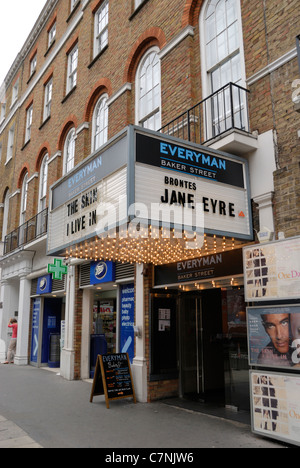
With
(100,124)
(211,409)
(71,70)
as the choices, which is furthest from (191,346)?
(71,70)

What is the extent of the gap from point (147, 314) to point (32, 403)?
2985 mm

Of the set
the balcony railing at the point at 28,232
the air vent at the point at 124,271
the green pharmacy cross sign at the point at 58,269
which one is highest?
the balcony railing at the point at 28,232

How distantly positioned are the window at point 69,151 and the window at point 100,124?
5.48 ft

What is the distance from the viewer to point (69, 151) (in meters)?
14.4

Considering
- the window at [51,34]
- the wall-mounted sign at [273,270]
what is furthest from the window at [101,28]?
the wall-mounted sign at [273,270]

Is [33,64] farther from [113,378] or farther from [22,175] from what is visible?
[113,378]

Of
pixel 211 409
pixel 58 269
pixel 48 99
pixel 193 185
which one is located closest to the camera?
pixel 193 185

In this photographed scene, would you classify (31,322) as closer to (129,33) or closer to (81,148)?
(81,148)

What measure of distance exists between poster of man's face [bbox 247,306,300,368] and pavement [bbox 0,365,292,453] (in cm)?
111

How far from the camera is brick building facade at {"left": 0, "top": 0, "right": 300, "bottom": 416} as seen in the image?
6.57 metres

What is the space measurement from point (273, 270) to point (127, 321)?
4.97m

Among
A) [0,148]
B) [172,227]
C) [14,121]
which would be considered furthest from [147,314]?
[0,148]

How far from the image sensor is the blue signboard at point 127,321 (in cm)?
944

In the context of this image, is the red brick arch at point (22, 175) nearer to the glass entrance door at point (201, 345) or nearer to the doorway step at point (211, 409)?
the glass entrance door at point (201, 345)
